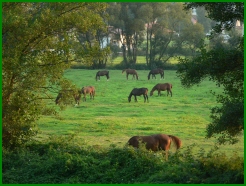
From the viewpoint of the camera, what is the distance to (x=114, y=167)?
12.2 metres

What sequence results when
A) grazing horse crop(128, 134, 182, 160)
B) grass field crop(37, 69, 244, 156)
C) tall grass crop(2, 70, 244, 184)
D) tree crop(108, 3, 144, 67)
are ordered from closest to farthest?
tall grass crop(2, 70, 244, 184) → grazing horse crop(128, 134, 182, 160) → grass field crop(37, 69, 244, 156) → tree crop(108, 3, 144, 67)

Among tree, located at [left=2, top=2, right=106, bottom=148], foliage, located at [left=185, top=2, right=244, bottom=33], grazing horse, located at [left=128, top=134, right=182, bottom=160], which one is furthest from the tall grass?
foliage, located at [left=185, top=2, right=244, bottom=33]

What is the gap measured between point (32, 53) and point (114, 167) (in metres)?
4.53

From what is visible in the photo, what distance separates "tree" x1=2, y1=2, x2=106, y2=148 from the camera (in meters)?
13.9

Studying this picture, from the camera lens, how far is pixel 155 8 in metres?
53.9

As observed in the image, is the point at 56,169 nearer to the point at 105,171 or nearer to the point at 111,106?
the point at 105,171

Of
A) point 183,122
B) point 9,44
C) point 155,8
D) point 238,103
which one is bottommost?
point 183,122

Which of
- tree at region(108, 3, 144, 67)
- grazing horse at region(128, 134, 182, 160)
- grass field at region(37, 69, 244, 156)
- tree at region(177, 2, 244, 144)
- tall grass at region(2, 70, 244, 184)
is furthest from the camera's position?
tree at region(108, 3, 144, 67)

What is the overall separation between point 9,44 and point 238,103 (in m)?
7.19

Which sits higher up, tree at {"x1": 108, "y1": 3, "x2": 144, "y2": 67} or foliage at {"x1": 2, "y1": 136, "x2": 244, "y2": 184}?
tree at {"x1": 108, "y1": 3, "x2": 144, "y2": 67}

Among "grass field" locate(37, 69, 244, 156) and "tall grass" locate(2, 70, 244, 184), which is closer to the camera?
"tall grass" locate(2, 70, 244, 184)

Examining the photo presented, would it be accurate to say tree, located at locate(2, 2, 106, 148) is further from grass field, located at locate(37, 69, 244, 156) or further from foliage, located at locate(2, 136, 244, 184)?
grass field, located at locate(37, 69, 244, 156)

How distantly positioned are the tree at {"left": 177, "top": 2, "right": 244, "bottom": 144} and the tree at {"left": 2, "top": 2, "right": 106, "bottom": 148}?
178 inches

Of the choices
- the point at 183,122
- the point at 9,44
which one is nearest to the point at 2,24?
the point at 9,44
